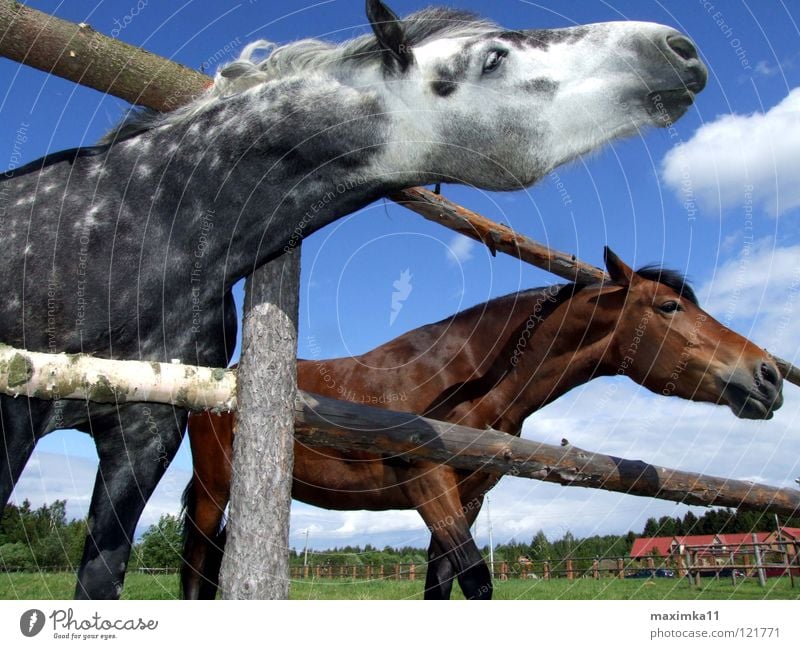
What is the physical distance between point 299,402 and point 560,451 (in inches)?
68.2

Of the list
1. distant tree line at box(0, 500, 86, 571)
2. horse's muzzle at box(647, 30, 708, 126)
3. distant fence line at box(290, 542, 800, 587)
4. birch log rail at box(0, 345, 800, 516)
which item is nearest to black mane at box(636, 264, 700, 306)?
birch log rail at box(0, 345, 800, 516)

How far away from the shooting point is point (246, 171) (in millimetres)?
2396

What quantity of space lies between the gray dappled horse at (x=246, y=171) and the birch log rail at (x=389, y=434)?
7.0 inches

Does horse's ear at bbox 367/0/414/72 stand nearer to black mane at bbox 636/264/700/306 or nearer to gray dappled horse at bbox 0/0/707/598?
gray dappled horse at bbox 0/0/707/598

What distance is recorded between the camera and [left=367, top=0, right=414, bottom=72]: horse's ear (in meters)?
2.21

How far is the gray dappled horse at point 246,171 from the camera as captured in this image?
84.7 inches

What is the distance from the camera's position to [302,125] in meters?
2.38

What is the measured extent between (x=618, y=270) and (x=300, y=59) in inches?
130

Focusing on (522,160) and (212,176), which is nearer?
(522,160)

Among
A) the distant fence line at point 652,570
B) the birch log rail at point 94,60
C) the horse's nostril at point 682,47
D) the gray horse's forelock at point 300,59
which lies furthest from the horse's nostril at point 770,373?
the distant fence line at point 652,570

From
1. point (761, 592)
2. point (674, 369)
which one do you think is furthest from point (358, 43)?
point (761, 592)

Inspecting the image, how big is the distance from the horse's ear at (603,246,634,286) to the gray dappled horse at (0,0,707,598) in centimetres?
294
